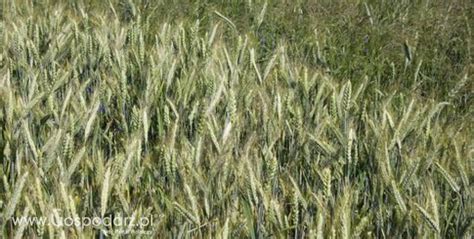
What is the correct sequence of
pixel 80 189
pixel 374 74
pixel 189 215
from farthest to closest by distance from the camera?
1. pixel 374 74
2. pixel 80 189
3. pixel 189 215

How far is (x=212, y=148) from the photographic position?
1.76 metres

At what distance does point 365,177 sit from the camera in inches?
64.6

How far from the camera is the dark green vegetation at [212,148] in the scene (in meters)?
1.43

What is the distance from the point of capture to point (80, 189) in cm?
161

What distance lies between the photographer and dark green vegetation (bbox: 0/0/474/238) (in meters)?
1.43

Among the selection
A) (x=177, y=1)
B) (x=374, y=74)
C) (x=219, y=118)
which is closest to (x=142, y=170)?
(x=219, y=118)

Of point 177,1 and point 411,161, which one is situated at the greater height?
point 411,161

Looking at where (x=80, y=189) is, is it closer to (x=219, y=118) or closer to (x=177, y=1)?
(x=219, y=118)

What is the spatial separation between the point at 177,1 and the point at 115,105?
167 cm

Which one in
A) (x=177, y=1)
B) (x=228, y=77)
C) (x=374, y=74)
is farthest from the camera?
(x=177, y=1)

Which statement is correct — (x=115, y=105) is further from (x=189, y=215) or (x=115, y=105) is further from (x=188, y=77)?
(x=189, y=215)

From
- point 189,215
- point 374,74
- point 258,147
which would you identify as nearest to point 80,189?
point 189,215

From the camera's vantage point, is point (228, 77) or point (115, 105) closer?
point (115, 105)

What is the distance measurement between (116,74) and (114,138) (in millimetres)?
275
